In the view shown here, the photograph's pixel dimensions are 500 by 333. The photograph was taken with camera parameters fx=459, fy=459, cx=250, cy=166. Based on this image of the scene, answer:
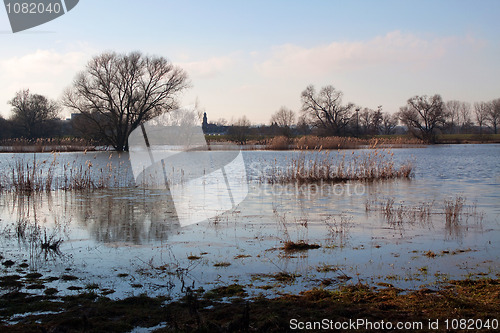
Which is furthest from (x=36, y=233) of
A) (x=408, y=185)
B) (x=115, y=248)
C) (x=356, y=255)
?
(x=408, y=185)

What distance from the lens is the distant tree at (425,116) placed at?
67.1m

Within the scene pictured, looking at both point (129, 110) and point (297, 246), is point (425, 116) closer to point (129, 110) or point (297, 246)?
point (129, 110)

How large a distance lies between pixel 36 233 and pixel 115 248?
6.33ft

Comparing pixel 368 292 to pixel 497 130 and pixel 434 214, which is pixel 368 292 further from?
pixel 497 130

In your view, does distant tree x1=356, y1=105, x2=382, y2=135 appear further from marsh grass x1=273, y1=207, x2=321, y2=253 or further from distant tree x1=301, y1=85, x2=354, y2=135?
marsh grass x1=273, y1=207, x2=321, y2=253

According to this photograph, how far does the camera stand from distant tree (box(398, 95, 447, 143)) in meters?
67.1

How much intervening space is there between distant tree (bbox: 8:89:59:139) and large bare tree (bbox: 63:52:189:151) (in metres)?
19.1

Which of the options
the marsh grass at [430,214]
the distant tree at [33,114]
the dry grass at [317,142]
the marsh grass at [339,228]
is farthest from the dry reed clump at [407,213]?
the distant tree at [33,114]

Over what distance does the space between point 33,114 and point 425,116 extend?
5489cm

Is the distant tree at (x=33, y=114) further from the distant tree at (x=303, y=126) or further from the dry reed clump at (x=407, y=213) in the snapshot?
the dry reed clump at (x=407, y=213)

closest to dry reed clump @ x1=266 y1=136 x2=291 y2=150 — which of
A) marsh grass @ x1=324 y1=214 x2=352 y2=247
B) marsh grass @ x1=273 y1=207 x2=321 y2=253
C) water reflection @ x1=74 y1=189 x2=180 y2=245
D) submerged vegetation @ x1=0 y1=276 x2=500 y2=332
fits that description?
water reflection @ x1=74 y1=189 x2=180 y2=245

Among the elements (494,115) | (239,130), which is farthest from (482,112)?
(239,130)

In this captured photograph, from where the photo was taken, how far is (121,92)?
4231 cm

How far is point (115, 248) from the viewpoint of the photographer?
24.3 feet
